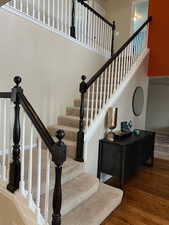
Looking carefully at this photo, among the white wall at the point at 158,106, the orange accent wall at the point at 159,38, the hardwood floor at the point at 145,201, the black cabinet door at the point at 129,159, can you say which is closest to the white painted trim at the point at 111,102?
the orange accent wall at the point at 159,38

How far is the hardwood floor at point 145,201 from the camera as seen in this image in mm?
2523

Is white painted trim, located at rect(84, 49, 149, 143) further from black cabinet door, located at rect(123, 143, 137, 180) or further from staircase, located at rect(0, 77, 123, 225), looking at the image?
black cabinet door, located at rect(123, 143, 137, 180)

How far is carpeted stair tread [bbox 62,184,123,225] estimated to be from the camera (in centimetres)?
220

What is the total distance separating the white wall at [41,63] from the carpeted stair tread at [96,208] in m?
1.73

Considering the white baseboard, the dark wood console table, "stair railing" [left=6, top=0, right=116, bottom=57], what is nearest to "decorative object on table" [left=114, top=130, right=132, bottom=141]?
the dark wood console table

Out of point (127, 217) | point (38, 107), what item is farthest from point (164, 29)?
point (127, 217)

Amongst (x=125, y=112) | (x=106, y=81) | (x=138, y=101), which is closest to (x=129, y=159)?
(x=125, y=112)

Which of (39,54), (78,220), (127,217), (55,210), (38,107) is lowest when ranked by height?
(127,217)

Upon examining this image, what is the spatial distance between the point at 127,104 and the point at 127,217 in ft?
7.39

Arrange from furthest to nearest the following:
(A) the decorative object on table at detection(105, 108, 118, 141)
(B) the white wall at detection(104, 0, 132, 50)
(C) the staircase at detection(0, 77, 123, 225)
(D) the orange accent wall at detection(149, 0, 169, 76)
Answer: (B) the white wall at detection(104, 0, 132, 50) < (D) the orange accent wall at detection(149, 0, 169, 76) < (A) the decorative object on table at detection(105, 108, 118, 141) < (C) the staircase at detection(0, 77, 123, 225)

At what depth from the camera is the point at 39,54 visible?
360 cm

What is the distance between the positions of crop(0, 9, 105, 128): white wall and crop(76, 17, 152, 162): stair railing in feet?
1.91

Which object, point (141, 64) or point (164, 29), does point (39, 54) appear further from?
point (164, 29)

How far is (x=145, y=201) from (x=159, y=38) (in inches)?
135
